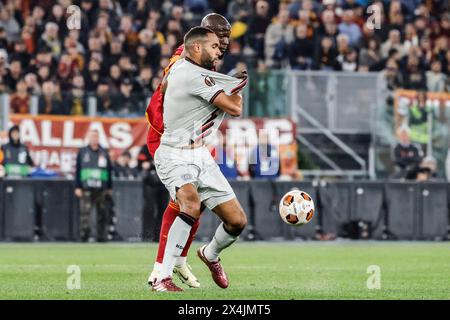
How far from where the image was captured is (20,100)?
23797 mm

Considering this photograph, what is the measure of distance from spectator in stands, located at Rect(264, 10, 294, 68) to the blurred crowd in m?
0.02

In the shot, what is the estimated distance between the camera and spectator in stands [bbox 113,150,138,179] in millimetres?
24688

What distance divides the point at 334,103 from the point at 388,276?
11266 millimetres

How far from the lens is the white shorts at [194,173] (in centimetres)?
1184

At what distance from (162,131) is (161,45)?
14315mm

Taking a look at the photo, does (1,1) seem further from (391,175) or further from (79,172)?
(391,175)

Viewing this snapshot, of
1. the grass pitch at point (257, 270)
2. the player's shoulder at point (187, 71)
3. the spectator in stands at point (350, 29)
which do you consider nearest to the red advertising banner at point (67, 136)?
the grass pitch at point (257, 270)

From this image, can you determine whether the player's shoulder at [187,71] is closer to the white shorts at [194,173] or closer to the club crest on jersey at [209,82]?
the club crest on jersey at [209,82]

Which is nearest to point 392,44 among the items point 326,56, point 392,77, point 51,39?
point 392,77

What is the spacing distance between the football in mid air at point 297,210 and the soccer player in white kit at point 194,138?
40.3 inches

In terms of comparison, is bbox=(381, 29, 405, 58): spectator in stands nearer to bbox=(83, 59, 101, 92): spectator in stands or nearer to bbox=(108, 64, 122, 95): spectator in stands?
bbox=(108, 64, 122, 95): spectator in stands

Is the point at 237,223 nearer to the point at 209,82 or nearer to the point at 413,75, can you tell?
the point at 209,82

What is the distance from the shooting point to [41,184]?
24.3 metres
